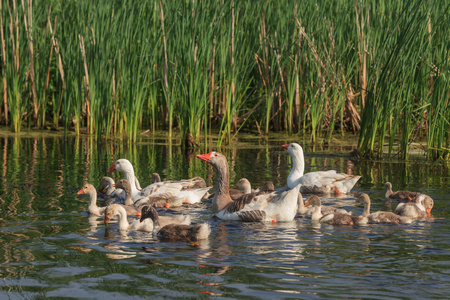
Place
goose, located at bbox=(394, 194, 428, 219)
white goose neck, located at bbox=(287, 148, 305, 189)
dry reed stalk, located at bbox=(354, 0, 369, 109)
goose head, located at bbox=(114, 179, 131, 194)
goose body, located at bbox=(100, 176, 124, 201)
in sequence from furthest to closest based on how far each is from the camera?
dry reed stalk, located at bbox=(354, 0, 369, 109) → white goose neck, located at bbox=(287, 148, 305, 189) → goose body, located at bbox=(100, 176, 124, 201) → goose head, located at bbox=(114, 179, 131, 194) → goose, located at bbox=(394, 194, 428, 219)

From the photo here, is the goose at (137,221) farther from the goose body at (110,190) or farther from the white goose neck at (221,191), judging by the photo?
the goose body at (110,190)

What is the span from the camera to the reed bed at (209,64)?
1736 cm

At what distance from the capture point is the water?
6.75 m

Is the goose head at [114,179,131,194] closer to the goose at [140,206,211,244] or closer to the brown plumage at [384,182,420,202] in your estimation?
the goose at [140,206,211,244]

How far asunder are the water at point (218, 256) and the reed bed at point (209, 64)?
4.42 meters

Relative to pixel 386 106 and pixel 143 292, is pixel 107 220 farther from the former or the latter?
pixel 386 106

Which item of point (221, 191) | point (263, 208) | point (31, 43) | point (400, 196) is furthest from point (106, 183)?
point (31, 43)

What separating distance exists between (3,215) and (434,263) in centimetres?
617

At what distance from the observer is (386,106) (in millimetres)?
15609

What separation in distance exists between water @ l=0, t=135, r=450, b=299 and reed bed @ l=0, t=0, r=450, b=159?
4425 mm

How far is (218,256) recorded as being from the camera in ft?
26.7

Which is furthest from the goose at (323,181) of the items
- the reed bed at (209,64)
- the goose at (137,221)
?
the goose at (137,221)

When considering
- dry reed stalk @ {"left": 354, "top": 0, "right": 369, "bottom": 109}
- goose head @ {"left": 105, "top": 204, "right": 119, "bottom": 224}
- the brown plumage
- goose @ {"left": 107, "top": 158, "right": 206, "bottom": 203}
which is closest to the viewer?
goose head @ {"left": 105, "top": 204, "right": 119, "bottom": 224}

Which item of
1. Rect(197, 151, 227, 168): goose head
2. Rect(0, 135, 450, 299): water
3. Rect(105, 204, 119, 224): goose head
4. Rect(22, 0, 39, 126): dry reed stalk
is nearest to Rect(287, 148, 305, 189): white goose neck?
Rect(0, 135, 450, 299): water
